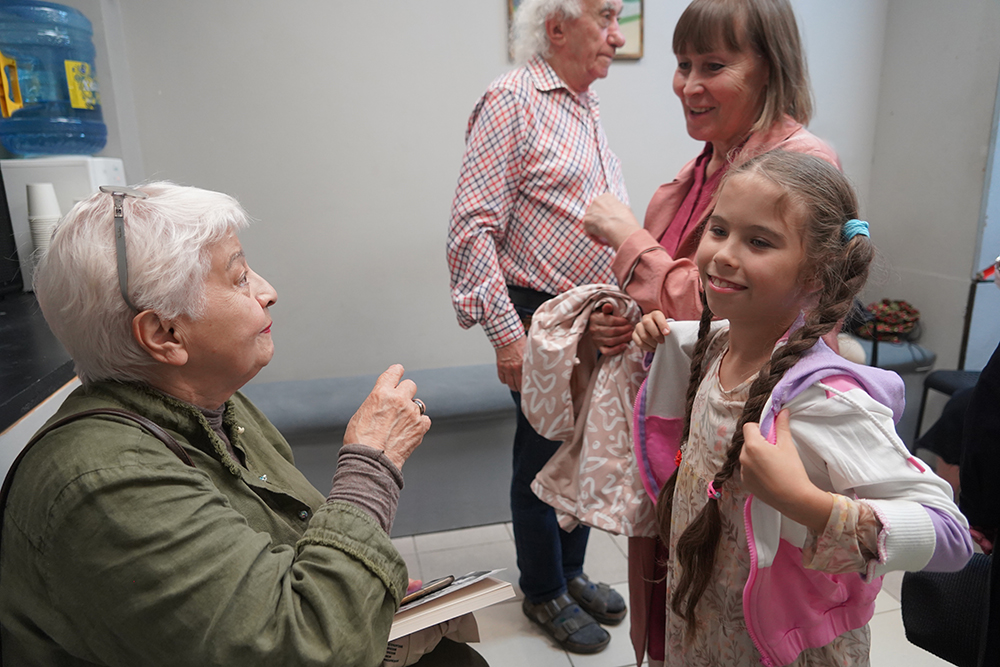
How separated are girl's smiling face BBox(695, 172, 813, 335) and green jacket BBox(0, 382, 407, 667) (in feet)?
2.25

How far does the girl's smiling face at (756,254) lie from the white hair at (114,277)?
84 centimetres

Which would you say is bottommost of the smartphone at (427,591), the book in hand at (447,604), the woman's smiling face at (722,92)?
the smartphone at (427,591)

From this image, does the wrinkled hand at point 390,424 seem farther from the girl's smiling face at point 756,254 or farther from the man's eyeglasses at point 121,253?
the girl's smiling face at point 756,254

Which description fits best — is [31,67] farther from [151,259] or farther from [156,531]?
[156,531]

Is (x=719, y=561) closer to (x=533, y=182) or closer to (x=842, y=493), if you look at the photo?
(x=842, y=493)

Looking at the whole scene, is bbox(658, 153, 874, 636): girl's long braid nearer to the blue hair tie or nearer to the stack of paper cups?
the blue hair tie

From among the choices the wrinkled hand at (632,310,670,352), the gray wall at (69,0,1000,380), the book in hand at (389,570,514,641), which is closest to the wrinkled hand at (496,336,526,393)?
the wrinkled hand at (632,310,670,352)

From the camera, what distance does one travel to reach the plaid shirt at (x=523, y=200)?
1.91m

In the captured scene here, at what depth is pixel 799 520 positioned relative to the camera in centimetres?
92

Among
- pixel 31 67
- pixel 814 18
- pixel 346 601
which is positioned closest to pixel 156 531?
pixel 346 601

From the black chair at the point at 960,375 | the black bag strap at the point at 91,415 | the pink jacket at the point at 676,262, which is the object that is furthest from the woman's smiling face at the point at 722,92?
the black chair at the point at 960,375

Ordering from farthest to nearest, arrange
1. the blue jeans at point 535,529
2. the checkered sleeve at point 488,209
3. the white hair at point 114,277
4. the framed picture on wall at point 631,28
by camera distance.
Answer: the framed picture on wall at point 631,28 < the blue jeans at point 535,529 < the checkered sleeve at point 488,209 < the white hair at point 114,277

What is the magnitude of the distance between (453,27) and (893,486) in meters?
2.81

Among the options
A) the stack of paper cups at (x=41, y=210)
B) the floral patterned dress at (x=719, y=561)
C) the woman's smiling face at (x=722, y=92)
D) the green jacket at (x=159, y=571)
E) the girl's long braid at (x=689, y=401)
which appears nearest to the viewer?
the green jacket at (x=159, y=571)
